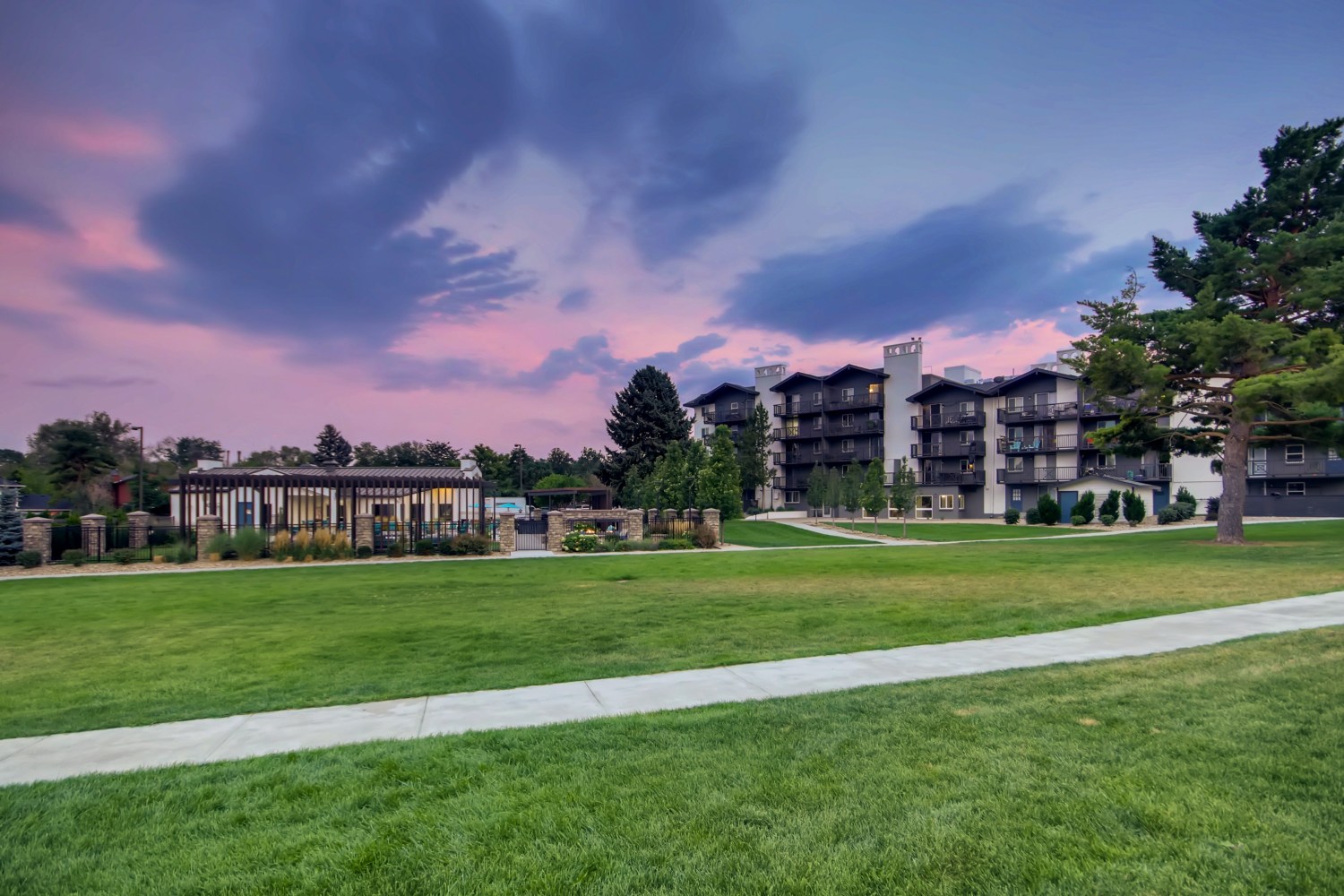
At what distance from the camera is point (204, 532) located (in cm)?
2230

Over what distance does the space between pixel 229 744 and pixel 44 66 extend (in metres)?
18.1

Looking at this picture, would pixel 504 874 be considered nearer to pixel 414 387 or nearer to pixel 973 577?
pixel 973 577

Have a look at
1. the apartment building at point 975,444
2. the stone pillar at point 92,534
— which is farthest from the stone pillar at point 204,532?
the apartment building at point 975,444

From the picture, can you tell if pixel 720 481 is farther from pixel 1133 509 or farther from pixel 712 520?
pixel 1133 509

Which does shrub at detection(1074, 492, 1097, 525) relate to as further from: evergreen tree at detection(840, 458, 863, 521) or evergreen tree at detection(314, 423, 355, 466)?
evergreen tree at detection(314, 423, 355, 466)

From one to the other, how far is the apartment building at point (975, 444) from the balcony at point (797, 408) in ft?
0.38

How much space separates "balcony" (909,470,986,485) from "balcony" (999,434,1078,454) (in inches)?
103

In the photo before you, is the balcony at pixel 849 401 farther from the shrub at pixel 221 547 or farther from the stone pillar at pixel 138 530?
the stone pillar at pixel 138 530

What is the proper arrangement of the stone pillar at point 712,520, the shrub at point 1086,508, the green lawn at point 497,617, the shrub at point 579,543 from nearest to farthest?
the green lawn at point 497,617 → the shrub at point 579,543 → the stone pillar at point 712,520 → the shrub at point 1086,508

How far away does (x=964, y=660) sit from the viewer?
7.19 m

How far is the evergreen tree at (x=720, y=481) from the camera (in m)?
32.2

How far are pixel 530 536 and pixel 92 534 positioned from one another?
47.7 ft

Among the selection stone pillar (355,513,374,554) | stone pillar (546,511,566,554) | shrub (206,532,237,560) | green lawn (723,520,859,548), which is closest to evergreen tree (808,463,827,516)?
green lawn (723,520,859,548)

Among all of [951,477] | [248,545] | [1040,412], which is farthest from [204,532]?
[1040,412]
